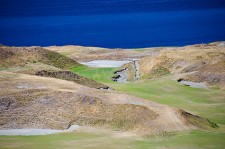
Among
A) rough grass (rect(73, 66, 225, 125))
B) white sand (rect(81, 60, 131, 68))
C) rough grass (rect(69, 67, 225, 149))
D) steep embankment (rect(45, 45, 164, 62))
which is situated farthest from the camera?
steep embankment (rect(45, 45, 164, 62))

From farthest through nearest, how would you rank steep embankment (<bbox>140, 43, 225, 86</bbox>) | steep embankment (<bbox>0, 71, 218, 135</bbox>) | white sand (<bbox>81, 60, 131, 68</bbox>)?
white sand (<bbox>81, 60, 131, 68</bbox>), steep embankment (<bbox>140, 43, 225, 86</bbox>), steep embankment (<bbox>0, 71, 218, 135</bbox>)

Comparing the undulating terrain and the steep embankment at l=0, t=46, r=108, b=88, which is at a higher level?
the steep embankment at l=0, t=46, r=108, b=88

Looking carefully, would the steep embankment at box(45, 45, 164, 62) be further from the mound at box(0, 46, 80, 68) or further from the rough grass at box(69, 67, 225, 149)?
the rough grass at box(69, 67, 225, 149)

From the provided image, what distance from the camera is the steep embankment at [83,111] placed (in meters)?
35.3

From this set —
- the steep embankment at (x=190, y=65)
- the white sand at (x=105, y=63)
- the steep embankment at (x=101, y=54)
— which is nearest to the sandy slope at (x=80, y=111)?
the steep embankment at (x=190, y=65)

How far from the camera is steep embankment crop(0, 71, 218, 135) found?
3534 centimetres

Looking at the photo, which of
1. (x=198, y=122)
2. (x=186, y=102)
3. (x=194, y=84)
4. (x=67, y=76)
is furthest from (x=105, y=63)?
(x=198, y=122)

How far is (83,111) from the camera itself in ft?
124

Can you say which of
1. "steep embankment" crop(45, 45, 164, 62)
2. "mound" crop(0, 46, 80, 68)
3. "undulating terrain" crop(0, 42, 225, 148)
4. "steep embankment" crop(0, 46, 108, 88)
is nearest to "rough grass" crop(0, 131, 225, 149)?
"undulating terrain" crop(0, 42, 225, 148)

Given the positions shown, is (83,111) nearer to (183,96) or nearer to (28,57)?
(183,96)

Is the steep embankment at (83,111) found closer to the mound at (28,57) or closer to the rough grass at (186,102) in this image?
the rough grass at (186,102)

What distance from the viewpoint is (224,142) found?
100ft

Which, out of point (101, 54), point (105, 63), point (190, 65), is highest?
point (101, 54)

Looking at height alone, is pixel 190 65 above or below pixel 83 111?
above
